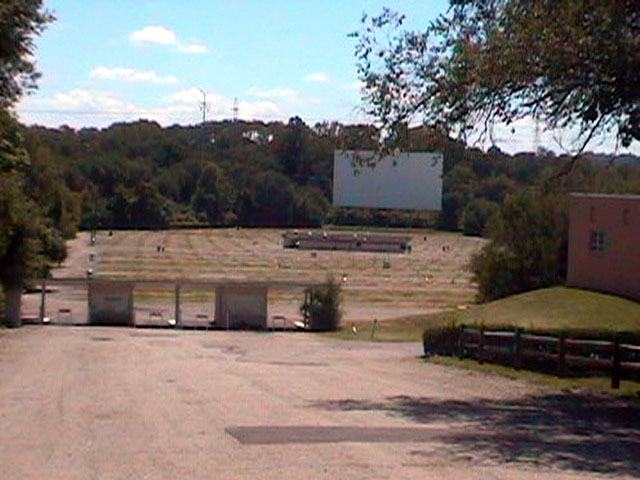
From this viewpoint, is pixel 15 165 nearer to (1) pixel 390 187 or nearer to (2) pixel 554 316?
(2) pixel 554 316

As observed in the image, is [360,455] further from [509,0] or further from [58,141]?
[58,141]

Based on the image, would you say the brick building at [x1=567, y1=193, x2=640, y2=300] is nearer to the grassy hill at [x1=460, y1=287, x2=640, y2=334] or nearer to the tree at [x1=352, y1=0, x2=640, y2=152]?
the grassy hill at [x1=460, y1=287, x2=640, y2=334]

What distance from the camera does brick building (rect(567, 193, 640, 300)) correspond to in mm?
47375

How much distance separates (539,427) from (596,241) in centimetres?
3303

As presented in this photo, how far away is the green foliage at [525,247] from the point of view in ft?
203

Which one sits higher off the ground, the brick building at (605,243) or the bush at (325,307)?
the brick building at (605,243)

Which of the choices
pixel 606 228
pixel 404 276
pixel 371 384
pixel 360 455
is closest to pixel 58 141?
pixel 404 276

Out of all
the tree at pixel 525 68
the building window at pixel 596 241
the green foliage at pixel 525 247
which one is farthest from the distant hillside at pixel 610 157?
the green foliage at pixel 525 247

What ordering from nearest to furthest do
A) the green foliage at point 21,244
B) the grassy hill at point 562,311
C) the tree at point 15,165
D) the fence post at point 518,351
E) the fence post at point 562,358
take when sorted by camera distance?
the fence post at point 562,358 < the fence post at point 518,351 < the tree at point 15,165 < the grassy hill at point 562,311 < the green foliage at point 21,244

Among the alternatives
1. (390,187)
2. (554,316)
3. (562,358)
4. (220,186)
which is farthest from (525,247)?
(220,186)

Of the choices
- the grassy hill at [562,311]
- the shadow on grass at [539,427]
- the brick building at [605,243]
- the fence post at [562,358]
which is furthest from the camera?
the brick building at [605,243]

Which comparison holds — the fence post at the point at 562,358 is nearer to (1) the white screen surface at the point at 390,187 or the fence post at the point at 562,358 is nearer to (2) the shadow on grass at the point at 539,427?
(2) the shadow on grass at the point at 539,427

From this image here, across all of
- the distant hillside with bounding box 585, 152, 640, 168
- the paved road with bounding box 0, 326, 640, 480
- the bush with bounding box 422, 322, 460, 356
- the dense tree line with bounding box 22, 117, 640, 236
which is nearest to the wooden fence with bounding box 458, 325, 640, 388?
the paved road with bounding box 0, 326, 640, 480

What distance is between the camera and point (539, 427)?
700 inches
